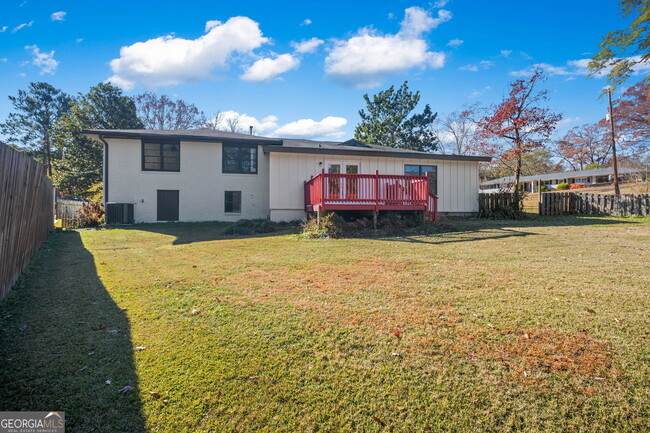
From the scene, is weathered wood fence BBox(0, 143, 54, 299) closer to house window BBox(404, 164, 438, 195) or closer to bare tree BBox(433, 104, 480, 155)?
house window BBox(404, 164, 438, 195)

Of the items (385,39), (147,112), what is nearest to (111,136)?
(385,39)

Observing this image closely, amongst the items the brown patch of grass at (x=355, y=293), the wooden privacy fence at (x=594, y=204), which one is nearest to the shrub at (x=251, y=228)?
the brown patch of grass at (x=355, y=293)

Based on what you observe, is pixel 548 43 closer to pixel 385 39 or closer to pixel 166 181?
pixel 385 39

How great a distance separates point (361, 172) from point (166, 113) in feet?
87.8

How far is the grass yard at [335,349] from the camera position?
1.84 m

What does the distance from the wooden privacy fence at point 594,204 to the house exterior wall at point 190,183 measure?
579 inches

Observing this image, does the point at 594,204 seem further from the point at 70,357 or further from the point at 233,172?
the point at 70,357

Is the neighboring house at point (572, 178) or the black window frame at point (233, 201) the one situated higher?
the neighboring house at point (572, 178)

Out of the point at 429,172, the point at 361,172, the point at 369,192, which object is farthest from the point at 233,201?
the point at 429,172

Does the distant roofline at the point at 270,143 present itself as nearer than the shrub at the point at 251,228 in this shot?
No

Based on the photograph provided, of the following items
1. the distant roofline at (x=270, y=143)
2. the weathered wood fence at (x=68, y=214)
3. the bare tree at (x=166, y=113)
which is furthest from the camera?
the bare tree at (x=166, y=113)

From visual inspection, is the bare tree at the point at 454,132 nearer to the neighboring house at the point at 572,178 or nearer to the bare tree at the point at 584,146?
the neighboring house at the point at 572,178

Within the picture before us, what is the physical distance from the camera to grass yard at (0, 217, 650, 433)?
1.84 meters

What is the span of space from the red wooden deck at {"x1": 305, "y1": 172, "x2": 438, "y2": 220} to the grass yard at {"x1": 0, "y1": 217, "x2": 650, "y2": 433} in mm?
5310
